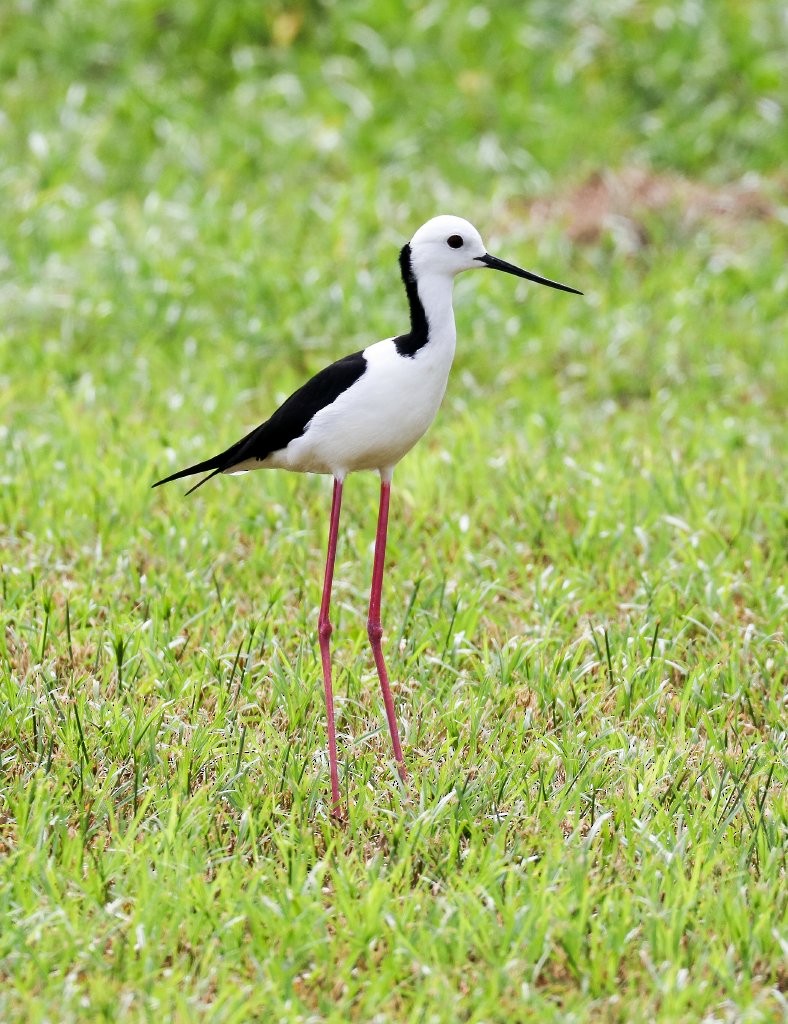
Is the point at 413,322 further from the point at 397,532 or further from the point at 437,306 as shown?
the point at 397,532

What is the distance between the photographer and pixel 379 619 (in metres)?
4.38

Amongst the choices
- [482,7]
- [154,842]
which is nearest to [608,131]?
[482,7]

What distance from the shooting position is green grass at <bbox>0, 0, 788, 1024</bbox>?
348cm

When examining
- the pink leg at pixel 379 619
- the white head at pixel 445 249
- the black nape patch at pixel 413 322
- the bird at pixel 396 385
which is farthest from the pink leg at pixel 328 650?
the white head at pixel 445 249

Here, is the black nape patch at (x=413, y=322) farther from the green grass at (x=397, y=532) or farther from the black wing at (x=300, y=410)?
the green grass at (x=397, y=532)

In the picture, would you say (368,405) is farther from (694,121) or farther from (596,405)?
(694,121)

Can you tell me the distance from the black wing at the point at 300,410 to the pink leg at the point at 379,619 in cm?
28

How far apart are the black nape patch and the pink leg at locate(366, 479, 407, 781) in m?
0.41

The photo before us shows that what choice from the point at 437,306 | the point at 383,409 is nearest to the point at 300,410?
the point at 383,409

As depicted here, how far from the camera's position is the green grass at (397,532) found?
11.4 feet

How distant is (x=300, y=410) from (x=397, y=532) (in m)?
1.67

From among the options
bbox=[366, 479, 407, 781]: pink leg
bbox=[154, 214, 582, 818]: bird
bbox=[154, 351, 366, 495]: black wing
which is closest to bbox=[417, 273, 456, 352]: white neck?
bbox=[154, 214, 582, 818]: bird

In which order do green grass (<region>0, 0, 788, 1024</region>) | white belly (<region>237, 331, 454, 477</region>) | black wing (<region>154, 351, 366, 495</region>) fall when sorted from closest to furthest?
green grass (<region>0, 0, 788, 1024</region>)
white belly (<region>237, 331, 454, 477</region>)
black wing (<region>154, 351, 366, 495</region>)

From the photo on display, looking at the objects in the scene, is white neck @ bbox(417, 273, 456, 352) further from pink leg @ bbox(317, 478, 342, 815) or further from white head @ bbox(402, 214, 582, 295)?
pink leg @ bbox(317, 478, 342, 815)
